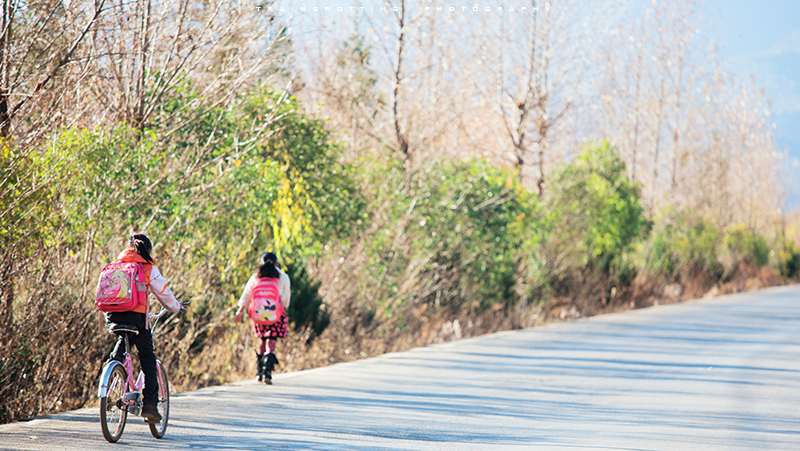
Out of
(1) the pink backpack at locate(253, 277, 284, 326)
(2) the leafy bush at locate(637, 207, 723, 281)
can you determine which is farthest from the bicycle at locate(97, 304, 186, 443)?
(2) the leafy bush at locate(637, 207, 723, 281)

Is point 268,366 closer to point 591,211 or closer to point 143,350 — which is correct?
point 143,350

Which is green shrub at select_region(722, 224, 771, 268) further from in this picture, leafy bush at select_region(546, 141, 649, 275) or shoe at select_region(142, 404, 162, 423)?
shoe at select_region(142, 404, 162, 423)

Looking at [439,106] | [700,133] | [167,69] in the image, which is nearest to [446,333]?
[439,106]

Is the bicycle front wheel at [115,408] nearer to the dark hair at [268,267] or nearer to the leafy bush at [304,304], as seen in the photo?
the dark hair at [268,267]

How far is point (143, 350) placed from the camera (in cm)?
735

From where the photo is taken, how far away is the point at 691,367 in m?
13.2

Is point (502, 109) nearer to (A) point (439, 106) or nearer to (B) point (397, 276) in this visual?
(A) point (439, 106)

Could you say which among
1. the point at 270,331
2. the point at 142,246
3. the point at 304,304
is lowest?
the point at 270,331

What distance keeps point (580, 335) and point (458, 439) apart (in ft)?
34.2

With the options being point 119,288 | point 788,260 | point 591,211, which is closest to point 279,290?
point 119,288

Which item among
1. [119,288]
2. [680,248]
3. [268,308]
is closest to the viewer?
[119,288]

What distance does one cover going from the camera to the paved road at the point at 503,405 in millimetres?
7621

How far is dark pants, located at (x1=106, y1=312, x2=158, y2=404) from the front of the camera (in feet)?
23.6

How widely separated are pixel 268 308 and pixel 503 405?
116 inches
